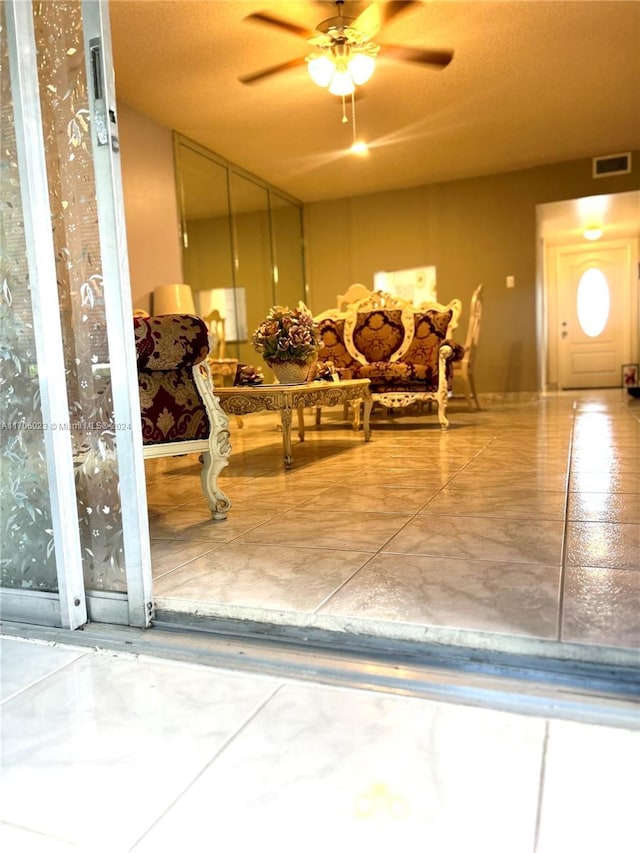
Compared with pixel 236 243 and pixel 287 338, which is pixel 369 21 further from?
pixel 236 243

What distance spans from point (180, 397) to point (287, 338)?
1396 mm


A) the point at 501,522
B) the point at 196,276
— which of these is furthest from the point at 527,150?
the point at 501,522

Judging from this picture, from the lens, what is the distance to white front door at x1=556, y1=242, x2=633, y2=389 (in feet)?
31.4

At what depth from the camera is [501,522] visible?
196 cm

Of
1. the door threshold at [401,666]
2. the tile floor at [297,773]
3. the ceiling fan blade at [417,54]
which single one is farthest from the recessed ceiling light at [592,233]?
the tile floor at [297,773]

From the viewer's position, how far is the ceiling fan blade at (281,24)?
3.57 meters

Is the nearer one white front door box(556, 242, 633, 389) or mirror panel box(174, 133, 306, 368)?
mirror panel box(174, 133, 306, 368)

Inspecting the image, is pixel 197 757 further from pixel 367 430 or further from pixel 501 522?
pixel 367 430

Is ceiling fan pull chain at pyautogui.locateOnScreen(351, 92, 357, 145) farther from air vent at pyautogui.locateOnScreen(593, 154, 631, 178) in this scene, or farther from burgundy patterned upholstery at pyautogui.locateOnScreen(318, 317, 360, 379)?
air vent at pyautogui.locateOnScreen(593, 154, 631, 178)

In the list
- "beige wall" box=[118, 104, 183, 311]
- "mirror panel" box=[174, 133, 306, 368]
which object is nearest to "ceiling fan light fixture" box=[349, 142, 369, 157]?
"mirror panel" box=[174, 133, 306, 368]

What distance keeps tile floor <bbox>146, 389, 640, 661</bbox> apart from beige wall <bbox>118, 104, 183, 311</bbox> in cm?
236

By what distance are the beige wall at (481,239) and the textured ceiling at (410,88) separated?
0.36 metres

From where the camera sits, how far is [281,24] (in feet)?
12.0

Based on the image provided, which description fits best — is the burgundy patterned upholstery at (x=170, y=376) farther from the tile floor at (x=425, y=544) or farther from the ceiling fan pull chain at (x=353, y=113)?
the ceiling fan pull chain at (x=353, y=113)
